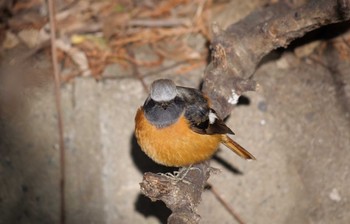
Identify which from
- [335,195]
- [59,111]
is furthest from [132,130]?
[335,195]

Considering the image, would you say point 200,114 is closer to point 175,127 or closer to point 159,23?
point 175,127

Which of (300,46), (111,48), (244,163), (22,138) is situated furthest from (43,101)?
(300,46)

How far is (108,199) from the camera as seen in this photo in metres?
5.39

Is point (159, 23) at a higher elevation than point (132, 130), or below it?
higher

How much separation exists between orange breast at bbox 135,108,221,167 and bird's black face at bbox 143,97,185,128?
1.5 inches

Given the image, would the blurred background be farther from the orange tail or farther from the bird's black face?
the bird's black face

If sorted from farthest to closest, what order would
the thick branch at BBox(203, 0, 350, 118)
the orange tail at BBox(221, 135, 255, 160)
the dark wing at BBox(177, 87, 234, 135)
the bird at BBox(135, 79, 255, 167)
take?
the orange tail at BBox(221, 135, 255, 160) → the thick branch at BBox(203, 0, 350, 118) → the dark wing at BBox(177, 87, 234, 135) → the bird at BBox(135, 79, 255, 167)

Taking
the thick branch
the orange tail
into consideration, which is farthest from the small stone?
the thick branch

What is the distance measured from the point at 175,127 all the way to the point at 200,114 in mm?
266

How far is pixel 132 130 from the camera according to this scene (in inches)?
219

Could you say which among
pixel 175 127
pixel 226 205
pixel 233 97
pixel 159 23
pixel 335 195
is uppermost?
pixel 175 127

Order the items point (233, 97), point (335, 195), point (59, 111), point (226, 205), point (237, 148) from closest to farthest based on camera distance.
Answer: point (233, 97) → point (237, 148) → point (335, 195) → point (226, 205) → point (59, 111)

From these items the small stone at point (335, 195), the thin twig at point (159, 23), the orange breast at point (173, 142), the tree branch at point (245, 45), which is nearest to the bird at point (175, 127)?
the orange breast at point (173, 142)

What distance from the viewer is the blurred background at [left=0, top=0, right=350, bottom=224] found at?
5.29 metres
